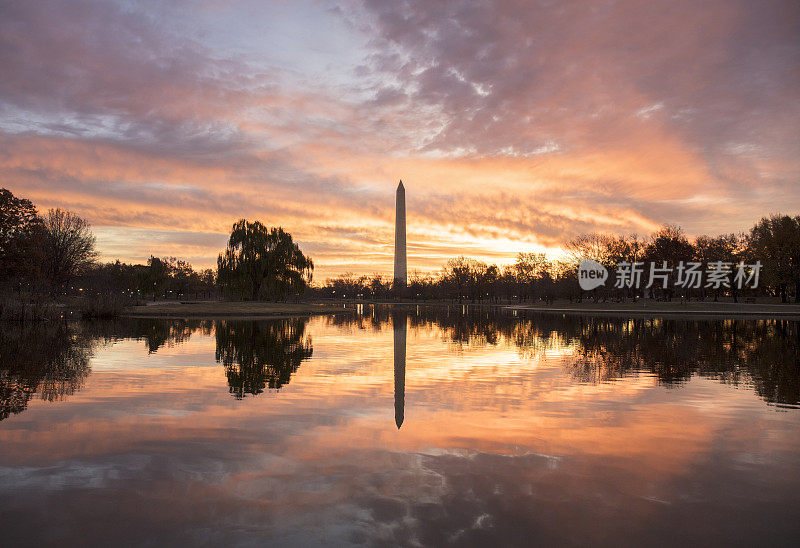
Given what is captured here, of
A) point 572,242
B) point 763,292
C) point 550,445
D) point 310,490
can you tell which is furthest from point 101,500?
point 763,292

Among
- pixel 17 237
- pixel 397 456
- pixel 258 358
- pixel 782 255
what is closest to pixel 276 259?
pixel 17 237

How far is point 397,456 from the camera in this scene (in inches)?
288

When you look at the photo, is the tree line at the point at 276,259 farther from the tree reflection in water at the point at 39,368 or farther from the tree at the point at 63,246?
the tree reflection in water at the point at 39,368

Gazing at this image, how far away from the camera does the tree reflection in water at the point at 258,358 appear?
13406 mm

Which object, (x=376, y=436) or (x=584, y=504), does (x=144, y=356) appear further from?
(x=584, y=504)

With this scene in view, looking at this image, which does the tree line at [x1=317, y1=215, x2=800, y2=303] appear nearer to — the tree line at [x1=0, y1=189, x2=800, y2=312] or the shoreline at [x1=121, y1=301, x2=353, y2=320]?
the tree line at [x1=0, y1=189, x2=800, y2=312]

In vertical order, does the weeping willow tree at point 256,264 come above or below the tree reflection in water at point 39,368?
above

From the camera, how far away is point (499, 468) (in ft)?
22.4

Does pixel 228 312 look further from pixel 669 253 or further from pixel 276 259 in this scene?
pixel 669 253

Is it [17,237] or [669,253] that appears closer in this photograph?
[17,237]

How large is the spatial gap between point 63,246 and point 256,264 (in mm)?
25719

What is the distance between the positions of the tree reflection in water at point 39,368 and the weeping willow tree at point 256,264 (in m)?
32.2

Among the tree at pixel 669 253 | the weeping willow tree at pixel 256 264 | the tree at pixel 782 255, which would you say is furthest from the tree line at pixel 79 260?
the tree at pixel 782 255

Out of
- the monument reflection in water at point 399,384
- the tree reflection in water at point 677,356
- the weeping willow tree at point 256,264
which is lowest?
the monument reflection in water at point 399,384
